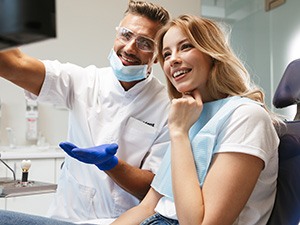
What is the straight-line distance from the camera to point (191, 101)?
112cm

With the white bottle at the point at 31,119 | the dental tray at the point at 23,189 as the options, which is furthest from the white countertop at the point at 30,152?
the dental tray at the point at 23,189

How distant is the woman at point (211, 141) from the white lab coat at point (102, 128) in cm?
28

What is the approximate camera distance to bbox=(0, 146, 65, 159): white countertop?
114 inches

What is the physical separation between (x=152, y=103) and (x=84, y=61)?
82.5 inches

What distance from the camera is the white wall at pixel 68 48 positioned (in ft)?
11.0

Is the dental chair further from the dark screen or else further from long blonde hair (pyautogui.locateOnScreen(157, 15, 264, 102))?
the dark screen

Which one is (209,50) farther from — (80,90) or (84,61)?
(84,61)

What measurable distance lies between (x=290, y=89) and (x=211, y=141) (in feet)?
1.65

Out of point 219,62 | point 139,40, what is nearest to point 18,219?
point 219,62

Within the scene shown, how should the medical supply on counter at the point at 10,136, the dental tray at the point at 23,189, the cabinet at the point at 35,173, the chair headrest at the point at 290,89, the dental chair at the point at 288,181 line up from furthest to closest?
the medical supply on counter at the point at 10,136 < the cabinet at the point at 35,173 < the dental tray at the point at 23,189 < the chair headrest at the point at 290,89 < the dental chair at the point at 288,181

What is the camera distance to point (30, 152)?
298 centimetres

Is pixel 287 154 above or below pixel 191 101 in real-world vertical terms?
below

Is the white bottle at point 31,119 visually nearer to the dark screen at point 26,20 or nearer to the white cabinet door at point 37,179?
the white cabinet door at point 37,179

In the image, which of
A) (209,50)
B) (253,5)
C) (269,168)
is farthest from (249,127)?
(253,5)
